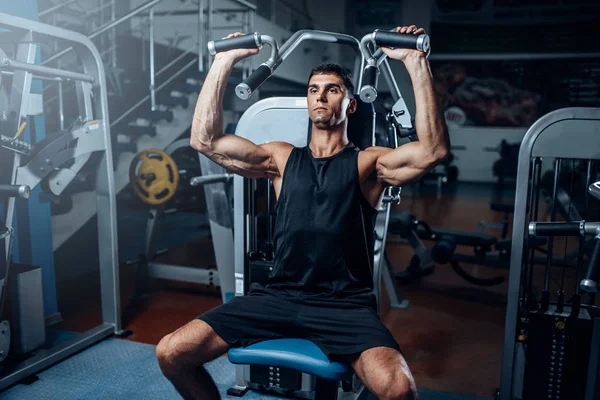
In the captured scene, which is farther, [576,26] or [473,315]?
[576,26]

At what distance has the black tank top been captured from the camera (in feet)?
4.91

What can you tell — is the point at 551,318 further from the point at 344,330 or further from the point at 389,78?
the point at 389,78

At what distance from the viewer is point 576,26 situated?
27.1 ft

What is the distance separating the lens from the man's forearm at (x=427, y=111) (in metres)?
1.41

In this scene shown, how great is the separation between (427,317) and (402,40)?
197 cm

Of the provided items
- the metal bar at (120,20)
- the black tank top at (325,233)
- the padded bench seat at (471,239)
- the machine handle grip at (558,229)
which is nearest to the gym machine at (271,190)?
the black tank top at (325,233)

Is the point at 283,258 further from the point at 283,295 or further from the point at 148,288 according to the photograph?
the point at 148,288

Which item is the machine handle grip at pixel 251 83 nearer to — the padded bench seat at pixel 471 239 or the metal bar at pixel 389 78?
the metal bar at pixel 389 78

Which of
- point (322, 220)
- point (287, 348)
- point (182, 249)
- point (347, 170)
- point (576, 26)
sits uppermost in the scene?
point (576, 26)

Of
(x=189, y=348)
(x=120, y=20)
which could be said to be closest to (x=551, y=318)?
(x=189, y=348)

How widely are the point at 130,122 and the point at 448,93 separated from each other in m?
6.93

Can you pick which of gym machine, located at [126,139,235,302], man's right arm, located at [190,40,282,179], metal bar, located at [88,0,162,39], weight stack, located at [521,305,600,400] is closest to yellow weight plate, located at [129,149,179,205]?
gym machine, located at [126,139,235,302]

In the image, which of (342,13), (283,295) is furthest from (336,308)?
(342,13)

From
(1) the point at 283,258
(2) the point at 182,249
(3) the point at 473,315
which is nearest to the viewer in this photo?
(1) the point at 283,258
